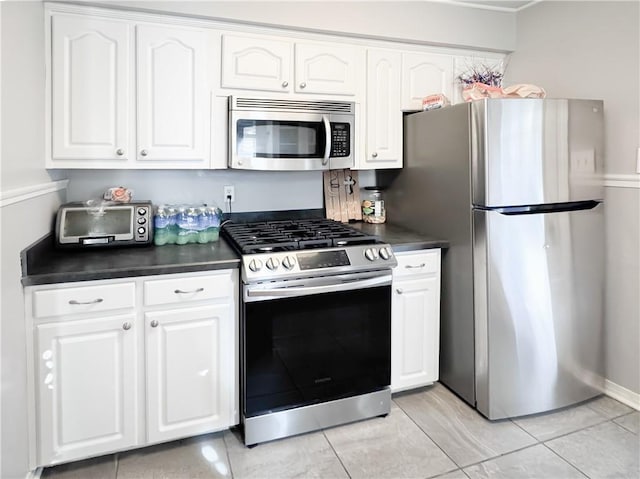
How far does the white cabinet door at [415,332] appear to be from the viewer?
2.44 metres

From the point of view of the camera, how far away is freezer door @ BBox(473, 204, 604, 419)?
7.36 feet

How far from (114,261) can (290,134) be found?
44.3 inches

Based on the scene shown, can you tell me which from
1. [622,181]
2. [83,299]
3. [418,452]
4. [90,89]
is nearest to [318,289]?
[418,452]

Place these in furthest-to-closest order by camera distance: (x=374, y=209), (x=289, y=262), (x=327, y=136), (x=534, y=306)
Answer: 1. (x=374, y=209)
2. (x=327, y=136)
3. (x=534, y=306)
4. (x=289, y=262)

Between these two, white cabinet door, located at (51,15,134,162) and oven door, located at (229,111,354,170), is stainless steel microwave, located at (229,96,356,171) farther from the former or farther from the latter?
white cabinet door, located at (51,15,134,162)

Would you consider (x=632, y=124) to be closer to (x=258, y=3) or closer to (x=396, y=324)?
(x=396, y=324)

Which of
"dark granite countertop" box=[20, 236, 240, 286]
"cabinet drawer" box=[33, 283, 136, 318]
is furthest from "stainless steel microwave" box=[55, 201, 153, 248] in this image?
"cabinet drawer" box=[33, 283, 136, 318]

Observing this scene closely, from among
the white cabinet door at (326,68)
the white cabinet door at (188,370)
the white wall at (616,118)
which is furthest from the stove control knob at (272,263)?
the white wall at (616,118)

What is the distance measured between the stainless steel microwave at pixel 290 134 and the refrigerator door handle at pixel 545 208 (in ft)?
2.82

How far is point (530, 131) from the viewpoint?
86.6 inches

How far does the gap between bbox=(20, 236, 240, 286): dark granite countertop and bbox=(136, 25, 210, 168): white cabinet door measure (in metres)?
0.49

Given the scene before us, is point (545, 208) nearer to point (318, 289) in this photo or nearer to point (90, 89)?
point (318, 289)

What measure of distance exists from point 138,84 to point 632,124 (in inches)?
98.3

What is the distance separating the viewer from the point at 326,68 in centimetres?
259
